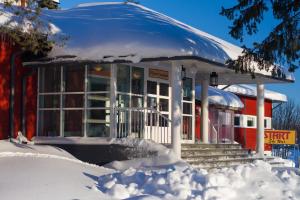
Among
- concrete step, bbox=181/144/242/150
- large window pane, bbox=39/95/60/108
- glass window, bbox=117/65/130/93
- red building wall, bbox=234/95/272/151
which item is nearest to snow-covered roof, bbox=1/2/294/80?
glass window, bbox=117/65/130/93

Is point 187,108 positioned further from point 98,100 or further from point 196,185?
point 196,185

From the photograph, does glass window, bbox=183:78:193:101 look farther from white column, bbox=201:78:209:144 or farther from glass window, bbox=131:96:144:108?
glass window, bbox=131:96:144:108

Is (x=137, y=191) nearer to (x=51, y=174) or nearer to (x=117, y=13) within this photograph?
(x=51, y=174)

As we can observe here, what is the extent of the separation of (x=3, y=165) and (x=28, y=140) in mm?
5398

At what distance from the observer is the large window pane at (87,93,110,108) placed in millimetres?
15625

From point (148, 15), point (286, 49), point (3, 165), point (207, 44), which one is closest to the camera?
point (3, 165)

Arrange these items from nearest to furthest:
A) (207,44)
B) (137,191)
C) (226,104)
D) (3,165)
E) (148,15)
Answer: (137,191) < (3,165) < (207,44) < (148,15) < (226,104)

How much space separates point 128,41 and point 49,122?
145 inches

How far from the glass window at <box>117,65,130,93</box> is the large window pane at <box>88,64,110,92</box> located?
1.17 ft

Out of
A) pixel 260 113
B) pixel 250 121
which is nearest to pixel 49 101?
pixel 260 113

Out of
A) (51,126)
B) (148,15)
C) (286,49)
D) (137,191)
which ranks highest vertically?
(148,15)

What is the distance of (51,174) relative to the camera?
10.4 metres

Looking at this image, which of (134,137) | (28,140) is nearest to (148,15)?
(134,137)

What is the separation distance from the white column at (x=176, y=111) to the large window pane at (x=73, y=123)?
9.68 feet
